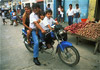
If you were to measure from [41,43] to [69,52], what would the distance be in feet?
3.24

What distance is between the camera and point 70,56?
315 centimetres

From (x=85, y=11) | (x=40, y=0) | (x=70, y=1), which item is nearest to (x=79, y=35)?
(x=85, y=11)

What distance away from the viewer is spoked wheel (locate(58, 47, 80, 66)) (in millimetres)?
2998

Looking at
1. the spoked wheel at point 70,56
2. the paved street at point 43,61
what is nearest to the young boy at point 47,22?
the spoked wheel at point 70,56

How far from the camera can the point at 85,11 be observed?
370 inches

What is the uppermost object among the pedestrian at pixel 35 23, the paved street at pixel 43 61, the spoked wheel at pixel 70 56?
the pedestrian at pixel 35 23

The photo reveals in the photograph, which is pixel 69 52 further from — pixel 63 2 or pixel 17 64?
pixel 63 2

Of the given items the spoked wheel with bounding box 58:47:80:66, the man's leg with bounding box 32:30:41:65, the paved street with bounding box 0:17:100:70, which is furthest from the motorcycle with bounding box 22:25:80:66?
the man's leg with bounding box 32:30:41:65

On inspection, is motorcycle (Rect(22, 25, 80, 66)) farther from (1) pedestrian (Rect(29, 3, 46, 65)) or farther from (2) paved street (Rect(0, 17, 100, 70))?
(1) pedestrian (Rect(29, 3, 46, 65))

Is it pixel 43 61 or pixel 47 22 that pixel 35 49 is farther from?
pixel 47 22

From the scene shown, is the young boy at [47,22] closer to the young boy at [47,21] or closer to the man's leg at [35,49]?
the young boy at [47,21]

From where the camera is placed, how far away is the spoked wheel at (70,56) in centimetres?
300

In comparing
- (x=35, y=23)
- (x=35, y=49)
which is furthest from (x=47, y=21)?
(x=35, y=49)

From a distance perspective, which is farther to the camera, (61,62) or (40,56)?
(40,56)
